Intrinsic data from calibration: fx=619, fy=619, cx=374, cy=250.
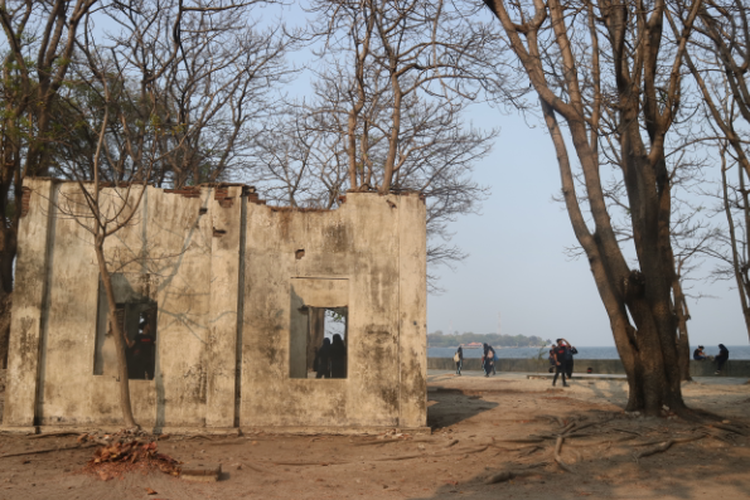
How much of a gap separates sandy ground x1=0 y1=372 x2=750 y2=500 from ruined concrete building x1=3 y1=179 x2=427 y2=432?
623 mm

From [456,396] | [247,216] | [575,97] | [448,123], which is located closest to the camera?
[247,216]

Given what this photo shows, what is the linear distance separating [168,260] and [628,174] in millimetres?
9640

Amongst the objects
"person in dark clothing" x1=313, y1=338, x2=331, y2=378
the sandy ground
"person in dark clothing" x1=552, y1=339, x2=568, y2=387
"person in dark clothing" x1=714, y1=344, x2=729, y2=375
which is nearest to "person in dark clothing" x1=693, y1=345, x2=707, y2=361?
"person in dark clothing" x1=714, y1=344, x2=729, y2=375

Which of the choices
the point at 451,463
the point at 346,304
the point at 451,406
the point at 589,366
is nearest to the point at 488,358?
the point at 589,366

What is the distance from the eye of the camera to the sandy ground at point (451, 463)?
26.9 feet

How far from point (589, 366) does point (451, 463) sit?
75.5 feet

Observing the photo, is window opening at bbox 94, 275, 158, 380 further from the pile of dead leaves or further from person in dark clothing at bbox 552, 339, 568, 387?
person in dark clothing at bbox 552, 339, 568, 387

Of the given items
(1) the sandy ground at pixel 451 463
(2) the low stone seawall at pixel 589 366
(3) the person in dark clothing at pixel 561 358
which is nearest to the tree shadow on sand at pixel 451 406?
(1) the sandy ground at pixel 451 463

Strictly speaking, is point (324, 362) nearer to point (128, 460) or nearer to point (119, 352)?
point (119, 352)

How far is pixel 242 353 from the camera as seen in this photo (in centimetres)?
1141

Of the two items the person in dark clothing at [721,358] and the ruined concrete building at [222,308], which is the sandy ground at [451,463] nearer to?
the ruined concrete building at [222,308]

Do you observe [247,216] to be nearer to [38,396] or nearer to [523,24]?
[38,396]

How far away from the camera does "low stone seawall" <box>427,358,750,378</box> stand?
26281 mm

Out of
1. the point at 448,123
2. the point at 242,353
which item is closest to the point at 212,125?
the point at 448,123
